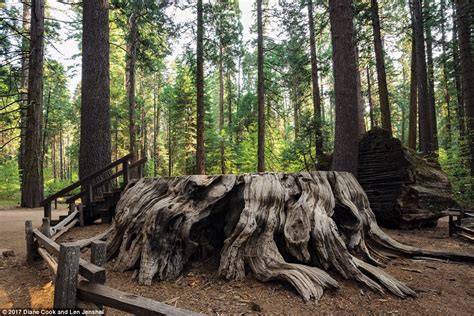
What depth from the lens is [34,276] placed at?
4.36 m

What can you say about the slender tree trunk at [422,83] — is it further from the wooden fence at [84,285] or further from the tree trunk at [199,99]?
the wooden fence at [84,285]

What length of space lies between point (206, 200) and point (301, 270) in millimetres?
1714

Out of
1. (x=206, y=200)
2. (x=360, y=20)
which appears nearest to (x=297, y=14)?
(x=360, y=20)

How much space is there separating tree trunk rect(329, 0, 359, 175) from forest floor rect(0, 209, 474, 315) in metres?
2.92

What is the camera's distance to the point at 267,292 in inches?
128

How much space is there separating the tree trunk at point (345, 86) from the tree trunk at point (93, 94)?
6.42m

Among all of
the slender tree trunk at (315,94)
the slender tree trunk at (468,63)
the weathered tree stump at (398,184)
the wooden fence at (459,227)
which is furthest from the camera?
the slender tree trunk at (315,94)

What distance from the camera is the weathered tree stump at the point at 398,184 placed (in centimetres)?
677

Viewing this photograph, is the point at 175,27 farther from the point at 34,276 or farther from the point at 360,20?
the point at 34,276

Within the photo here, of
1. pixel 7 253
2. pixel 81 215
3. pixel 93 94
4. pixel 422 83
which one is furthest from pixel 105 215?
pixel 422 83

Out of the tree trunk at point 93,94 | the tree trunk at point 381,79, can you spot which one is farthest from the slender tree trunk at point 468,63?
the tree trunk at point 93,94

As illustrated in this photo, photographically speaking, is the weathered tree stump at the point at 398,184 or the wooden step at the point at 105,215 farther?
the wooden step at the point at 105,215

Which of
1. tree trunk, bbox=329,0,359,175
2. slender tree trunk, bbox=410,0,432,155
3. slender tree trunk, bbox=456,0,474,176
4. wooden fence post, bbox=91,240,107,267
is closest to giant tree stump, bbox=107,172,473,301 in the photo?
A: wooden fence post, bbox=91,240,107,267

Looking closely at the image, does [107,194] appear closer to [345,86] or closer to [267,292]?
[267,292]
